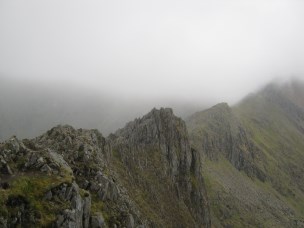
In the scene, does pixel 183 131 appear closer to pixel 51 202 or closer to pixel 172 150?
pixel 172 150

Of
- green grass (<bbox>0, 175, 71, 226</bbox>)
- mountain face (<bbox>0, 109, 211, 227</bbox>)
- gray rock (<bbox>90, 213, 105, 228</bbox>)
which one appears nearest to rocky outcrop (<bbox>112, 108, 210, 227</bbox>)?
mountain face (<bbox>0, 109, 211, 227</bbox>)

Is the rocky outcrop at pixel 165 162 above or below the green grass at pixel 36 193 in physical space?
below

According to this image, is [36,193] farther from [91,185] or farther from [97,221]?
[91,185]

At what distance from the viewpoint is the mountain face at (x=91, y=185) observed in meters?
59.0

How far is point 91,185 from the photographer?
76375mm

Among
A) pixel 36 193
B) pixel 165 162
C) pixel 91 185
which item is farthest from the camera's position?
pixel 165 162

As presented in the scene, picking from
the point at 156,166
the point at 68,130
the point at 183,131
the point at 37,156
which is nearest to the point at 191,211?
the point at 156,166

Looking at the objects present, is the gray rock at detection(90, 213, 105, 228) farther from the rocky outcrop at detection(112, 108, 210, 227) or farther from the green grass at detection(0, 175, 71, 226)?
the rocky outcrop at detection(112, 108, 210, 227)

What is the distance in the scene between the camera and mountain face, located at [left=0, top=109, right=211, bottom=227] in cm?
5900

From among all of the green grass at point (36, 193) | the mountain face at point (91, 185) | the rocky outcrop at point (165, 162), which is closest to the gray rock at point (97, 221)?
the mountain face at point (91, 185)

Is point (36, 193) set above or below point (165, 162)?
above

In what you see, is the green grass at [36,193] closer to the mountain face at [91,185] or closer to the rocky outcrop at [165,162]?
the mountain face at [91,185]

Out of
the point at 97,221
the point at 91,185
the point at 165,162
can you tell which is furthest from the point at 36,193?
the point at 165,162

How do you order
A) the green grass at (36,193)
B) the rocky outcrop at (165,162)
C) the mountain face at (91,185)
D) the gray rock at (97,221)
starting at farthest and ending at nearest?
1. the rocky outcrop at (165,162)
2. the gray rock at (97,221)
3. the mountain face at (91,185)
4. the green grass at (36,193)
